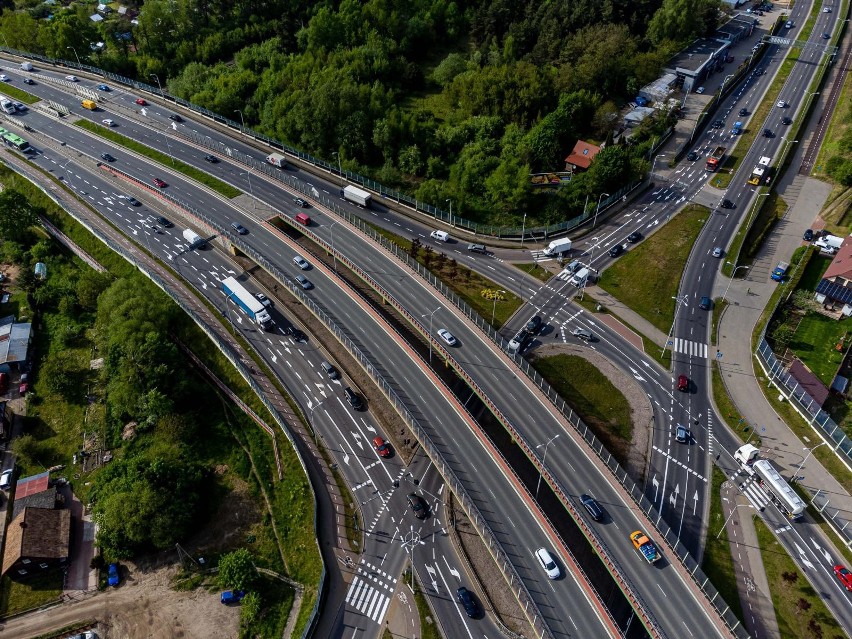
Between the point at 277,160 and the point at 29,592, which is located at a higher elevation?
the point at 277,160

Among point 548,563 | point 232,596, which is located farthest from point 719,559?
point 232,596

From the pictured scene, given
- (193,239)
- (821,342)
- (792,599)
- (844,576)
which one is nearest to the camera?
(792,599)

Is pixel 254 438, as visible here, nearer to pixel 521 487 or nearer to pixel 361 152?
pixel 521 487

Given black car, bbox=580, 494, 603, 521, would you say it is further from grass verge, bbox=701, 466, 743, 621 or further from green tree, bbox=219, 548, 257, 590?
green tree, bbox=219, 548, 257, 590

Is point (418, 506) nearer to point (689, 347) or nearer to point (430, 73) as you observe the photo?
point (689, 347)

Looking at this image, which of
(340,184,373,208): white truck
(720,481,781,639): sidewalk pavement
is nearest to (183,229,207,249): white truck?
(340,184,373,208): white truck

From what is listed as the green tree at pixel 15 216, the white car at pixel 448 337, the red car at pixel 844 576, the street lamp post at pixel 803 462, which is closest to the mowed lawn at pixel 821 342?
the street lamp post at pixel 803 462

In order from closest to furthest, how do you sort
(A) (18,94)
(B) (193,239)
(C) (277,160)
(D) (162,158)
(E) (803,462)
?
1. (E) (803,462)
2. (B) (193,239)
3. (C) (277,160)
4. (D) (162,158)
5. (A) (18,94)

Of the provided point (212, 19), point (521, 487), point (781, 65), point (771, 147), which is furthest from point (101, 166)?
point (781, 65)
